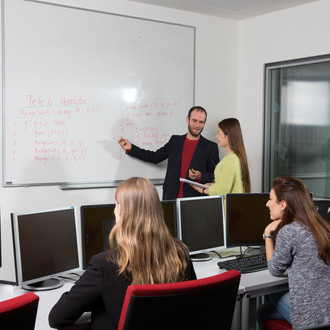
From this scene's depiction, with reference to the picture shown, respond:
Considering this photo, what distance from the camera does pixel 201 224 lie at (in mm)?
2895

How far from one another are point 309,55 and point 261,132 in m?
0.90

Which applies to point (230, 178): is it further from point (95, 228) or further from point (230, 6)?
point (230, 6)

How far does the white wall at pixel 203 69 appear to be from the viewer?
3.98m

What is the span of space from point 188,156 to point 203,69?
1.04 m

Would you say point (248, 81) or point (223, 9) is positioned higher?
point (223, 9)

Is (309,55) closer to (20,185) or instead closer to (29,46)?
(29,46)

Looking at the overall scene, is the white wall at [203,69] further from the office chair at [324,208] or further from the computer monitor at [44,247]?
the office chair at [324,208]

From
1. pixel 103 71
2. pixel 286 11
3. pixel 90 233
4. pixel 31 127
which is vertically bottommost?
pixel 90 233

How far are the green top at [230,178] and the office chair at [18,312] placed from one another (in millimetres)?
2351

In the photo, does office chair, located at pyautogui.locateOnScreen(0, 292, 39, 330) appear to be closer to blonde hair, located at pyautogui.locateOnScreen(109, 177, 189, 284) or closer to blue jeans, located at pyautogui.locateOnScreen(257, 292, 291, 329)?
blonde hair, located at pyautogui.locateOnScreen(109, 177, 189, 284)

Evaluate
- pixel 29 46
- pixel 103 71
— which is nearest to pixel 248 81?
pixel 103 71

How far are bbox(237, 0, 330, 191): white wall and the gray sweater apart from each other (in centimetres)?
242

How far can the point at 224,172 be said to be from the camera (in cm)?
354

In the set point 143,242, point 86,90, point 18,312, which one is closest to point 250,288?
point 143,242
